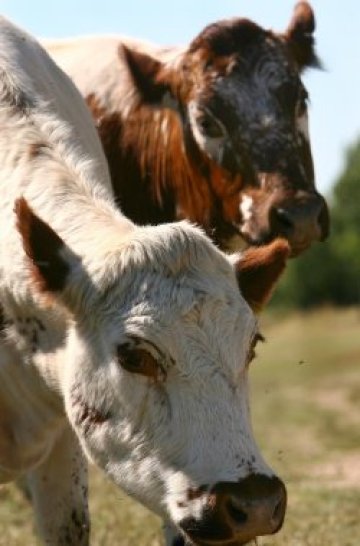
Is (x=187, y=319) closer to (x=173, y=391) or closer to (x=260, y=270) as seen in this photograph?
(x=173, y=391)

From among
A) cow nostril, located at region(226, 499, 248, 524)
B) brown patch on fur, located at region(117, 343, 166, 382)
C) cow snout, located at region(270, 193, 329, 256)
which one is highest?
brown patch on fur, located at region(117, 343, 166, 382)

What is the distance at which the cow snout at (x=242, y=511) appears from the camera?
5.17 m

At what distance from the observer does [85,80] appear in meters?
9.02

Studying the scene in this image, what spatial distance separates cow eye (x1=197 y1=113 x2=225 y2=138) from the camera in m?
8.51

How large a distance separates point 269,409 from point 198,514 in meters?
16.6

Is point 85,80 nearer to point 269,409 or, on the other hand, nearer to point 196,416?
point 196,416

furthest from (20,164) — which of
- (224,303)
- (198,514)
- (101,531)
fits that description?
(101,531)

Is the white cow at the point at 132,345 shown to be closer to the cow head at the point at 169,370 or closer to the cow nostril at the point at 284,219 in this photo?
the cow head at the point at 169,370

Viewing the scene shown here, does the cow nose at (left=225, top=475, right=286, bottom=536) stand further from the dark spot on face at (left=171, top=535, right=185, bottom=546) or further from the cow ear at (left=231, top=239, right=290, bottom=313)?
the dark spot on face at (left=171, top=535, right=185, bottom=546)

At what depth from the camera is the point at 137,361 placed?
219 inches

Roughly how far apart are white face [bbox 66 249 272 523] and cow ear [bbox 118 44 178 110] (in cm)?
329

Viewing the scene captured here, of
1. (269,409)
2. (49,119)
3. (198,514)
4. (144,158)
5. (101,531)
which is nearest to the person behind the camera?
(198,514)

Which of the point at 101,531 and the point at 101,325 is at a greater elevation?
the point at 101,325

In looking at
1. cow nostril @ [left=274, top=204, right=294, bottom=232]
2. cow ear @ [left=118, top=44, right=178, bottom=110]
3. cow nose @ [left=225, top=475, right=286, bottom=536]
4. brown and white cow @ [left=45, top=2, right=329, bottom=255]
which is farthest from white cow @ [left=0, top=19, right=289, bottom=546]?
cow ear @ [left=118, top=44, right=178, bottom=110]
